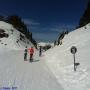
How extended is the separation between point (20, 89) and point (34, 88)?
0.82 m

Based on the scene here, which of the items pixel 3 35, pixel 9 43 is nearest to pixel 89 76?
pixel 9 43

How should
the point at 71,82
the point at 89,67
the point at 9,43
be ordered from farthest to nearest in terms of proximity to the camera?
the point at 9,43 < the point at 89,67 < the point at 71,82

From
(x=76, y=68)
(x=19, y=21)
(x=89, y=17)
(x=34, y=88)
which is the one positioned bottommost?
(x=34, y=88)

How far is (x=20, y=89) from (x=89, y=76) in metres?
4.32

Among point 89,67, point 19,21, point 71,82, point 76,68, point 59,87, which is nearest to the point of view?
point 59,87

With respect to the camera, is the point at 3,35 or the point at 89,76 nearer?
the point at 89,76

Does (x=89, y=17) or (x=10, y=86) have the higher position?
(x=89, y=17)

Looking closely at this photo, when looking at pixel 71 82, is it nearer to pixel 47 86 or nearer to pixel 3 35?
pixel 47 86

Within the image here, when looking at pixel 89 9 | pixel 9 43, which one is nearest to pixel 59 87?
pixel 9 43

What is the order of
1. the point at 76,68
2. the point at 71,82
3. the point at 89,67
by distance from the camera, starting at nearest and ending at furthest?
the point at 71,82, the point at 89,67, the point at 76,68

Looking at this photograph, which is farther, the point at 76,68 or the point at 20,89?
the point at 76,68

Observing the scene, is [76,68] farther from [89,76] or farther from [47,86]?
[47,86]

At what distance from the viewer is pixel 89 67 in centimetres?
1262

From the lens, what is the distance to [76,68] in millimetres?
13562
